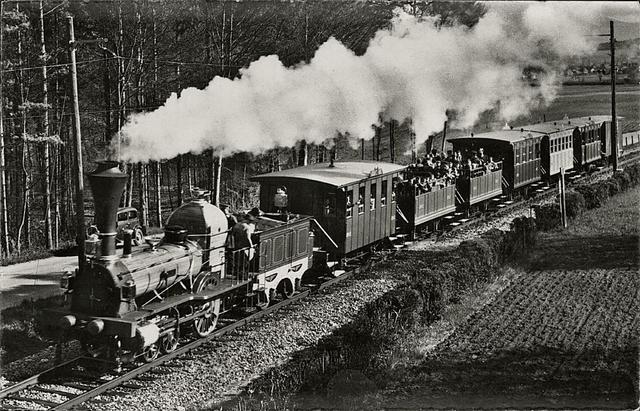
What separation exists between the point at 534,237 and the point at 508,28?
760 centimetres

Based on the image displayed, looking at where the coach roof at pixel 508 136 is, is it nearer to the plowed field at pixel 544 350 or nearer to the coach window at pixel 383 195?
the coach window at pixel 383 195

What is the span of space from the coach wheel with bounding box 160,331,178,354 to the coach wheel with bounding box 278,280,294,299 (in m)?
3.67

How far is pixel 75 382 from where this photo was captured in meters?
10.7

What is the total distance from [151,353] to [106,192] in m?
3.10

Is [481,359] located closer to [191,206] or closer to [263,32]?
[191,206]

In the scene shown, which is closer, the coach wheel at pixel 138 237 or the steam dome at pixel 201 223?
the coach wheel at pixel 138 237

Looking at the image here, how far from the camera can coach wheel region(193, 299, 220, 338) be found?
1250cm

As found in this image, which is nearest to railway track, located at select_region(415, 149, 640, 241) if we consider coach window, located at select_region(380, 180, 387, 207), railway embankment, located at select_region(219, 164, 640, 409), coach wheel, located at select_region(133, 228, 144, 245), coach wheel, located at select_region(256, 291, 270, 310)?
coach window, located at select_region(380, 180, 387, 207)

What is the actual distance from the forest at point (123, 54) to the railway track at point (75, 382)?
1026 cm

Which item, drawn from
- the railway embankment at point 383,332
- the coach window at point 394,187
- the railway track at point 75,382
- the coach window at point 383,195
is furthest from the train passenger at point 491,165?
the railway track at point 75,382

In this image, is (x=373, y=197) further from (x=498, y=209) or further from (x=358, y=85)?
(x=498, y=209)

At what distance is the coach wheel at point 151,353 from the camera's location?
1134cm

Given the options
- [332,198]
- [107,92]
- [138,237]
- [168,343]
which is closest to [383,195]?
[332,198]

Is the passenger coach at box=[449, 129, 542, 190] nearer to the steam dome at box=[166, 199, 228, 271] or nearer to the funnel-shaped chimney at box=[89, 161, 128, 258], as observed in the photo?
the steam dome at box=[166, 199, 228, 271]
